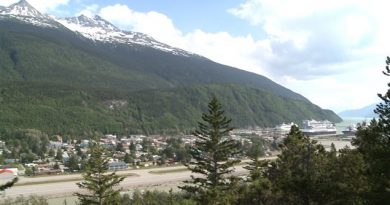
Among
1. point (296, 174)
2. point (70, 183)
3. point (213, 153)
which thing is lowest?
point (70, 183)

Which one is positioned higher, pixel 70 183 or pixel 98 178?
pixel 98 178

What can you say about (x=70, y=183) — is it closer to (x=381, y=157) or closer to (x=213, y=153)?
(x=213, y=153)

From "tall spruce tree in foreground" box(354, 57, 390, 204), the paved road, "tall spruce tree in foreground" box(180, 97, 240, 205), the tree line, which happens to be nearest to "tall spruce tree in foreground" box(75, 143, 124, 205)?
the tree line

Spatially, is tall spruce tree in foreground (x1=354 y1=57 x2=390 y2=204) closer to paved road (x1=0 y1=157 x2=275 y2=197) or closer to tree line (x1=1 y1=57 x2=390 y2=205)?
tree line (x1=1 y1=57 x2=390 y2=205)

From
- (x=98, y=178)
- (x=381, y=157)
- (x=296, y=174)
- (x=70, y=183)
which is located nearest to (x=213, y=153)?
(x=98, y=178)

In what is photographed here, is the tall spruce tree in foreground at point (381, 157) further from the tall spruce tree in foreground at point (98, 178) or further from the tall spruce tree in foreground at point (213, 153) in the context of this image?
the tall spruce tree in foreground at point (98, 178)

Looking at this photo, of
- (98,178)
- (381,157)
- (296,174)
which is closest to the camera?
(381,157)

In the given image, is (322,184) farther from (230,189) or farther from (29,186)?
(29,186)

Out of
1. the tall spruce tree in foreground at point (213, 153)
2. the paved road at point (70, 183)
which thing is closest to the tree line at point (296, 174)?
the tall spruce tree in foreground at point (213, 153)

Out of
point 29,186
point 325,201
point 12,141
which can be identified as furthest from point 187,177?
point 325,201
